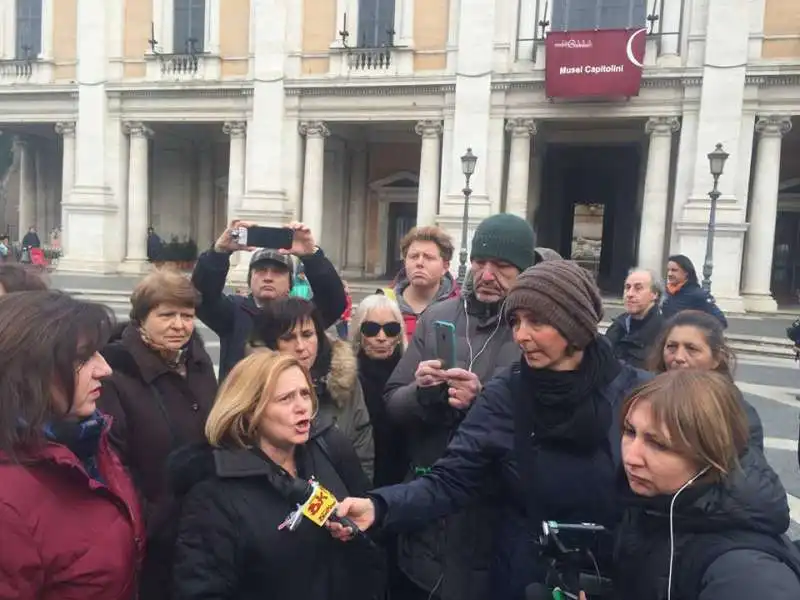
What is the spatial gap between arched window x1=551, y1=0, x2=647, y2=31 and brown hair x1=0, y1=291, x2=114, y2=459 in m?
20.0

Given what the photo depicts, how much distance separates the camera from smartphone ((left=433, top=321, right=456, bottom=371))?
2.41 metres

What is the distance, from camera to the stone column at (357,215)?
24875 millimetres

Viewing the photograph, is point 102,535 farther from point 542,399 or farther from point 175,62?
point 175,62

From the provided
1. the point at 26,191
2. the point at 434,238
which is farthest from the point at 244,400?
the point at 26,191

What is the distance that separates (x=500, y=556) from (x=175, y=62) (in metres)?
22.8

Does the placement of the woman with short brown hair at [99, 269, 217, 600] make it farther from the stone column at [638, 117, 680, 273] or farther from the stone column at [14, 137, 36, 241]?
the stone column at [14, 137, 36, 241]

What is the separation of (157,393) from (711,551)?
1.98 metres

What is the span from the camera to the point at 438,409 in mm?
2566

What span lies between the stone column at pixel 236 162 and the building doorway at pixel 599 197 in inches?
401

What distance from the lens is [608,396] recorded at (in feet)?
6.52

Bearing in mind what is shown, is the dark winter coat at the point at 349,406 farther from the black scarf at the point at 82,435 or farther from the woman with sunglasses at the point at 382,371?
the black scarf at the point at 82,435

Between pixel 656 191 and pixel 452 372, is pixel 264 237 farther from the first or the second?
pixel 656 191

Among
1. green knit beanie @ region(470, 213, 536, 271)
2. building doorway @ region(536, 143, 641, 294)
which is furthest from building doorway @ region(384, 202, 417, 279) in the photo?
green knit beanie @ region(470, 213, 536, 271)

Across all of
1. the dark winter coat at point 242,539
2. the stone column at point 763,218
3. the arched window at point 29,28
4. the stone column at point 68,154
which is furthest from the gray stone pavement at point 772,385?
the arched window at point 29,28
